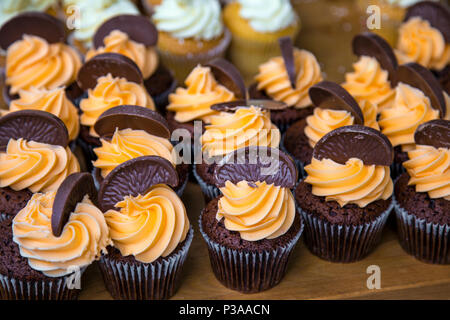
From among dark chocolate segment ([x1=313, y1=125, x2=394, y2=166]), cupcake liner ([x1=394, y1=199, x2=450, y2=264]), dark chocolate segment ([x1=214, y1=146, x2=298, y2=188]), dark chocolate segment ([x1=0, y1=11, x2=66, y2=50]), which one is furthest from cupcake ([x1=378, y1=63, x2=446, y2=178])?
dark chocolate segment ([x1=0, y1=11, x2=66, y2=50])

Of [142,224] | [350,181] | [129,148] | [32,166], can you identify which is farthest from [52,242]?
[350,181]

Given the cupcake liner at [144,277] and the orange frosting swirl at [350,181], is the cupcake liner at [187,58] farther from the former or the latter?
the cupcake liner at [144,277]

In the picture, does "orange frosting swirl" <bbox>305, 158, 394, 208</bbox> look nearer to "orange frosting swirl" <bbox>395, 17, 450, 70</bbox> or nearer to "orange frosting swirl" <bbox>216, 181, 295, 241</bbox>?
"orange frosting swirl" <bbox>216, 181, 295, 241</bbox>

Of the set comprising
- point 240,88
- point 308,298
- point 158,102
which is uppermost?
point 240,88
